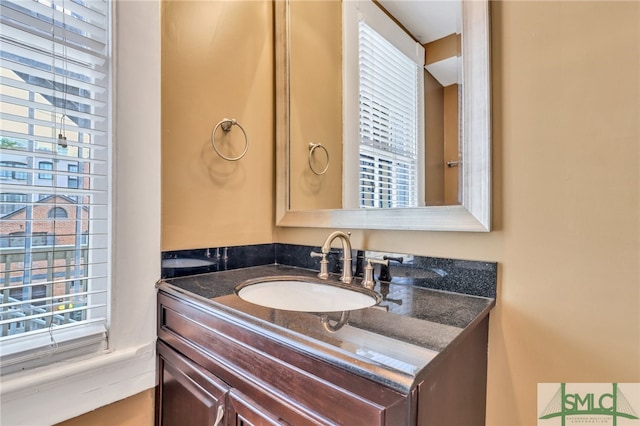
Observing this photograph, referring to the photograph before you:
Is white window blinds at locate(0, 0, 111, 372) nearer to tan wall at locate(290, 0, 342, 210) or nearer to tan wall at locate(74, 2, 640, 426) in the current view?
tan wall at locate(290, 0, 342, 210)

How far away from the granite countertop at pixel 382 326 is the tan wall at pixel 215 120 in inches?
11.9

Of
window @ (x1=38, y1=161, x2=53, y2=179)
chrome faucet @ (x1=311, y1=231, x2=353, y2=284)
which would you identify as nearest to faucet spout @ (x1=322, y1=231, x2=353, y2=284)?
chrome faucet @ (x1=311, y1=231, x2=353, y2=284)

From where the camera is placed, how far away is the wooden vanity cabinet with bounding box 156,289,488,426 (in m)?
0.50

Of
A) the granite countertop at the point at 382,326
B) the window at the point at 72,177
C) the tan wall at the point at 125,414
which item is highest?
the window at the point at 72,177

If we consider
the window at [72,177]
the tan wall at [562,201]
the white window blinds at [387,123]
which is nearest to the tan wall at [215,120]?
the window at [72,177]

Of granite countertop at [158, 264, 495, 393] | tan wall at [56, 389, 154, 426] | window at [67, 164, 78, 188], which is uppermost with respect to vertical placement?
window at [67, 164, 78, 188]

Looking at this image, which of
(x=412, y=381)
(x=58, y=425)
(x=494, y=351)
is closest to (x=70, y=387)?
(x=58, y=425)

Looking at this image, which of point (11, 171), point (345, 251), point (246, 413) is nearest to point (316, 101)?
point (345, 251)

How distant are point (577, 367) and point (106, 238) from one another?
4.22ft

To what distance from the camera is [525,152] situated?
78cm

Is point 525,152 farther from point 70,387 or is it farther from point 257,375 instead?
point 70,387

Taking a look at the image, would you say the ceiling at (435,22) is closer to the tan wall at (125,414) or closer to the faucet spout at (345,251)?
the faucet spout at (345,251)

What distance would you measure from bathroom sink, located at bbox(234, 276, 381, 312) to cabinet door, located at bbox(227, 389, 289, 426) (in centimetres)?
29

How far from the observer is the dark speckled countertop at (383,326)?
0.48 meters
